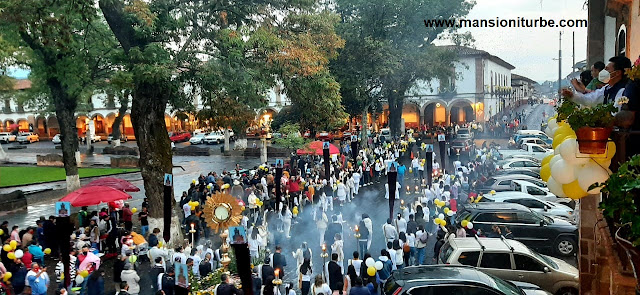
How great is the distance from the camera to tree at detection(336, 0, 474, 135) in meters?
31.7

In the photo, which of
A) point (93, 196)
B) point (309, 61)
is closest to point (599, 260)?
point (309, 61)

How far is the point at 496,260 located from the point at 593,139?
6051mm

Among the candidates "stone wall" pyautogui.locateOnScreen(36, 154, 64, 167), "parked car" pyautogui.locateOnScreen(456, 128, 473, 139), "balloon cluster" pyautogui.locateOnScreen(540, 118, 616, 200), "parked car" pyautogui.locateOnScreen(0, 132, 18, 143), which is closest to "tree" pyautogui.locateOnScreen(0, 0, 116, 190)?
"stone wall" pyautogui.locateOnScreen(36, 154, 64, 167)

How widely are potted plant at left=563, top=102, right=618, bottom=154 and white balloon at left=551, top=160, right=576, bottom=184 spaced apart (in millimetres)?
370

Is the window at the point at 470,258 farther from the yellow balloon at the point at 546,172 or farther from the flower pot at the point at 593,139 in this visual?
the flower pot at the point at 593,139

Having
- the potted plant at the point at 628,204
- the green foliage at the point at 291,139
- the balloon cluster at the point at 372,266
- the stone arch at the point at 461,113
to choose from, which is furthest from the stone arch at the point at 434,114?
the potted plant at the point at 628,204

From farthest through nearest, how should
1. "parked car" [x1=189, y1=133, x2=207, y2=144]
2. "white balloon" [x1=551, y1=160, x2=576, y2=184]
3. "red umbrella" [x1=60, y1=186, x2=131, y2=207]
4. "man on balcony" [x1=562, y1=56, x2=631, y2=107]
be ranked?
"parked car" [x1=189, y1=133, x2=207, y2=144] < "red umbrella" [x1=60, y1=186, x2=131, y2=207] < "man on balcony" [x1=562, y1=56, x2=631, y2=107] < "white balloon" [x1=551, y1=160, x2=576, y2=184]

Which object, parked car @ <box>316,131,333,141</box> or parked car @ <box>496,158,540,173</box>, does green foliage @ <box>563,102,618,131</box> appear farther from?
parked car @ <box>316,131,333,141</box>

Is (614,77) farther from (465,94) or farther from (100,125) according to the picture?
(100,125)

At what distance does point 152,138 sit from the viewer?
1457 centimetres

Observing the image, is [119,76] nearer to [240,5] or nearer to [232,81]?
[232,81]

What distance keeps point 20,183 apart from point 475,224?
24775 millimetres

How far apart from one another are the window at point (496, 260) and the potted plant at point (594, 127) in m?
5.85

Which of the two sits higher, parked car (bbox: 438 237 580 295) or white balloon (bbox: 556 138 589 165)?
white balloon (bbox: 556 138 589 165)
